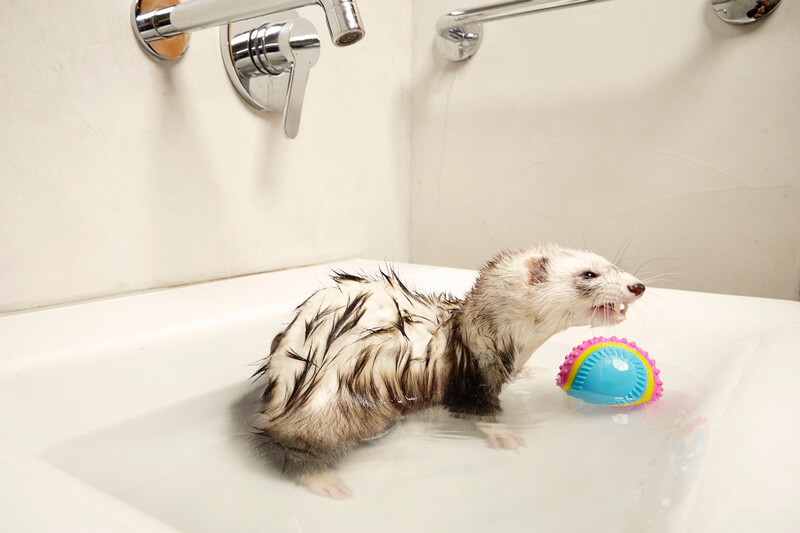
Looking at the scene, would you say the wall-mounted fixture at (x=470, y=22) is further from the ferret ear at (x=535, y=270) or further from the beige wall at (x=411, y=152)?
the ferret ear at (x=535, y=270)

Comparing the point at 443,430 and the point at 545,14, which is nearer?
the point at 443,430

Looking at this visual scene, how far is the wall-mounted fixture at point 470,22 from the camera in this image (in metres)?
1.20

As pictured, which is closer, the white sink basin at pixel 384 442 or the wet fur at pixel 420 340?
the white sink basin at pixel 384 442

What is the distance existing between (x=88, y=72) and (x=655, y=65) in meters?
1.14

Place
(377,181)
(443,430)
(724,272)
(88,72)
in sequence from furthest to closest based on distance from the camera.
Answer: (377,181), (724,272), (88,72), (443,430)

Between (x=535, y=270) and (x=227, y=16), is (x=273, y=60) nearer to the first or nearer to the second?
(x=227, y=16)

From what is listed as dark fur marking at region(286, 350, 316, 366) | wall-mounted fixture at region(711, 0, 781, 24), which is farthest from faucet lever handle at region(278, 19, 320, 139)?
wall-mounted fixture at region(711, 0, 781, 24)

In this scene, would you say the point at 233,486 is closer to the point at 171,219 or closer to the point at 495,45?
the point at 171,219

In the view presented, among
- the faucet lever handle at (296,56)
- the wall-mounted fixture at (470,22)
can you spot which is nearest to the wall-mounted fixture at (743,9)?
the wall-mounted fixture at (470,22)

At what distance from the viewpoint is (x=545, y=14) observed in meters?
1.36

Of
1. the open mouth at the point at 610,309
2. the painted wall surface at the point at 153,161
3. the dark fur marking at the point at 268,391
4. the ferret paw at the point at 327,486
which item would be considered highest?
the painted wall surface at the point at 153,161

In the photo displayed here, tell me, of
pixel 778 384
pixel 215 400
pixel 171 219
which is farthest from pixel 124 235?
pixel 778 384

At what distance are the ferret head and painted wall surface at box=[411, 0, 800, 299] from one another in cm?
42

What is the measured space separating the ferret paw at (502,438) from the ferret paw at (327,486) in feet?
0.70
